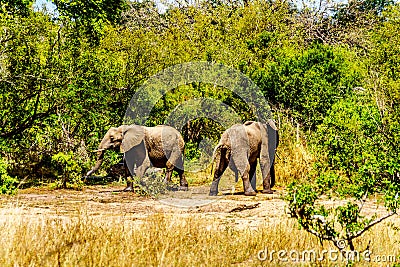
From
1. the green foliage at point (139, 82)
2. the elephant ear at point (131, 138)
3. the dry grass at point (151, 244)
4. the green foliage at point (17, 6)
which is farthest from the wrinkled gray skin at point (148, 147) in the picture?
the dry grass at point (151, 244)

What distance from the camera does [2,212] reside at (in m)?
9.06

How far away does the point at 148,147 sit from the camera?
16.1 m

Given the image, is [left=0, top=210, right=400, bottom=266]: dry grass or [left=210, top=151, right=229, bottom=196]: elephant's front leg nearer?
[left=0, top=210, right=400, bottom=266]: dry grass

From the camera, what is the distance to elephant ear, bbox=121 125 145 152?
15508mm

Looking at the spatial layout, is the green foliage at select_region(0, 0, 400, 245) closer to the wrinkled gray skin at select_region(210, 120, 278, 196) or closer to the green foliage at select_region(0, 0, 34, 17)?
the green foliage at select_region(0, 0, 34, 17)

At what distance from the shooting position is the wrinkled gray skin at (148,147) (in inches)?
615

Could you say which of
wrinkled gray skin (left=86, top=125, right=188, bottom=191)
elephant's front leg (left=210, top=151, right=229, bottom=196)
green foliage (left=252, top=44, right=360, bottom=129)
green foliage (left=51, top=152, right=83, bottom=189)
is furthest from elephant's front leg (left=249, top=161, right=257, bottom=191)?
green foliage (left=51, top=152, right=83, bottom=189)

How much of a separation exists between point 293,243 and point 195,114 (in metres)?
12.9

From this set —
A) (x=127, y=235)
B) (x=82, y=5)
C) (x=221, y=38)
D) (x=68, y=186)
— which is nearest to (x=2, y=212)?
(x=127, y=235)

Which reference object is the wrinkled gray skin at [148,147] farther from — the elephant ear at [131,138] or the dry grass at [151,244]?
the dry grass at [151,244]

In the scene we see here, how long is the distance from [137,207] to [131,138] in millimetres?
4206

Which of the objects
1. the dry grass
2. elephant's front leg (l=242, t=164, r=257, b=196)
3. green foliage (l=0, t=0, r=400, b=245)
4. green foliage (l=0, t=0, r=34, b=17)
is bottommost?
the dry grass

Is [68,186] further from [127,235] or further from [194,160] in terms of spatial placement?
[127,235]

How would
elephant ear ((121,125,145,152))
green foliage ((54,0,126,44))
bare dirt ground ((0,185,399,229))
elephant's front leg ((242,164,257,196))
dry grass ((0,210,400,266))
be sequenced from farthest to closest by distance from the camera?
green foliage ((54,0,126,44)) < elephant ear ((121,125,145,152)) < elephant's front leg ((242,164,257,196)) < bare dirt ground ((0,185,399,229)) < dry grass ((0,210,400,266))
